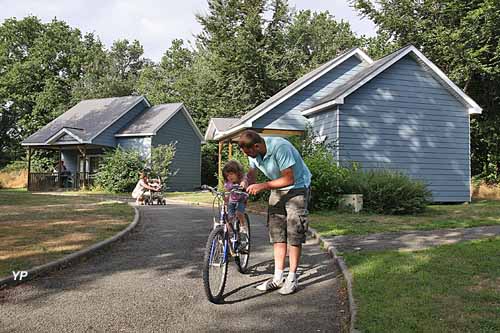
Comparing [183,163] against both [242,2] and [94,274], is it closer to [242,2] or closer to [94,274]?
[242,2]

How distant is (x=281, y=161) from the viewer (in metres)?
4.62

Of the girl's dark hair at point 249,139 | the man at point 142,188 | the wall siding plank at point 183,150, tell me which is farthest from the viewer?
the wall siding plank at point 183,150

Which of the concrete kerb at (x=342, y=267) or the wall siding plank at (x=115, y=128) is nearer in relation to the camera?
the concrete kerb at (x=342, y=267)

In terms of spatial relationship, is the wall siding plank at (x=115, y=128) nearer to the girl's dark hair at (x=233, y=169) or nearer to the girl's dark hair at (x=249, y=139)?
the girl's dark hair at (x=233, y=169)

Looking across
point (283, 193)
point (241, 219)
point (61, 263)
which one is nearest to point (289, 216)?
point (283, 193)

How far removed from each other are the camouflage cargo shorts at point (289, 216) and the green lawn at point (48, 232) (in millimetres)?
3116

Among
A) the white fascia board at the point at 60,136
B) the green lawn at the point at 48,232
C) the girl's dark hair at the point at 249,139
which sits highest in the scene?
the white fascia board at the point at 60,136

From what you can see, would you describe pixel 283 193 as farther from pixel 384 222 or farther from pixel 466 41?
pixel 466 41

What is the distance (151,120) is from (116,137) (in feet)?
8.45

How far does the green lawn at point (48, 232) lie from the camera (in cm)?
598

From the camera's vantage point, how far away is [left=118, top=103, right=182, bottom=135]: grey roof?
28.8m

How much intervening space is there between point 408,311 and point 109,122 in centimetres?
2797

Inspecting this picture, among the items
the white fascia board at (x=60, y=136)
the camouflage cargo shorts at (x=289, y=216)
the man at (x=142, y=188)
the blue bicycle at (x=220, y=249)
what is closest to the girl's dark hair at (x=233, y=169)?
the blue bicycle at (x=220, y=249)

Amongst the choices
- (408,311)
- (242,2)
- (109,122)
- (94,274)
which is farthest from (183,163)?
(408,311)
